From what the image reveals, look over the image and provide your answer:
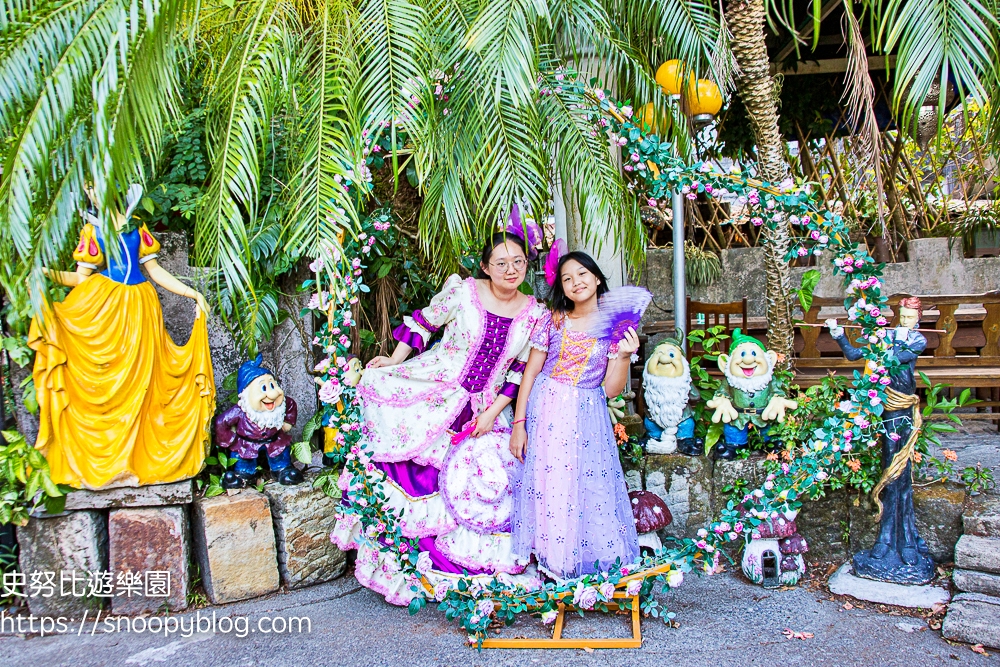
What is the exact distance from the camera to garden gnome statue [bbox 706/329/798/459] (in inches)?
151

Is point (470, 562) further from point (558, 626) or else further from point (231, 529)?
point (231, 529)

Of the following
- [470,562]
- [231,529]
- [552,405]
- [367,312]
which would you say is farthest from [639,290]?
[231,529]

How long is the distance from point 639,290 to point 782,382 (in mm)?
1109

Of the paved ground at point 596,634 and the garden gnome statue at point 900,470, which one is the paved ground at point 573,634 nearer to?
the paved ground at point 596,634

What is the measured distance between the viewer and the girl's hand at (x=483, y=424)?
11.7 feet

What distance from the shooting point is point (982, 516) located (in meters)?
3.52

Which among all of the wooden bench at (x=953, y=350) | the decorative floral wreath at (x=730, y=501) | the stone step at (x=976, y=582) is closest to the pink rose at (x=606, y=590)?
the decorative floral wreath at (x=730, y=501)

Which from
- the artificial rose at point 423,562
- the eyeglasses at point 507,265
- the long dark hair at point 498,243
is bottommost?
the artificial rose at point 423,562

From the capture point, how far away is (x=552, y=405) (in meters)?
3.45

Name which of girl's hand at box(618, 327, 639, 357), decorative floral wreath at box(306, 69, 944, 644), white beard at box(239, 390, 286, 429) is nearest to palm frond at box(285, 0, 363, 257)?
decorative floral wreath at box(306, 69, 944, 644)

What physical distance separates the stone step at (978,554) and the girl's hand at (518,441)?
2045mm

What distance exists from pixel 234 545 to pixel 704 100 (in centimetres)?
349

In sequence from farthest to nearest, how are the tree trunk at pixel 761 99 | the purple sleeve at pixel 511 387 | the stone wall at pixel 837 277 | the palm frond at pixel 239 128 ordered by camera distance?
the stone wall at pixel 837 277, the tree trunk at pixel 761 99, the purple sleeve at pixel 511 387, the palm frond at pixel 239 128

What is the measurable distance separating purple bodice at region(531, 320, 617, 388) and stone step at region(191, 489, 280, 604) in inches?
64.4
